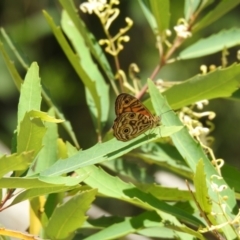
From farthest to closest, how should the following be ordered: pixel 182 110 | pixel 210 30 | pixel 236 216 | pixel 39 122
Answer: pixel 210 30 → pixel 182 110 → pixel 236 216 → pixel 39 122

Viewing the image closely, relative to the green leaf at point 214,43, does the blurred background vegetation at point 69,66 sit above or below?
below

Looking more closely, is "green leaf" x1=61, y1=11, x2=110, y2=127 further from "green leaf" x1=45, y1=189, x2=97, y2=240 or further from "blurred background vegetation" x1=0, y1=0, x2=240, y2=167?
"blurred background vegetation" x1=0, y1=0, x2=240, y2=167

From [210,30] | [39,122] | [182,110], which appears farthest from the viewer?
[210,30]

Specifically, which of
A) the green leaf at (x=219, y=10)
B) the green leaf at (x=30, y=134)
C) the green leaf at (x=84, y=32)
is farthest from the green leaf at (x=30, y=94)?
the green leaf at (x=219, y=10)

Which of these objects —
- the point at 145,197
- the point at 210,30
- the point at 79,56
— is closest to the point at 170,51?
the point at 79,56

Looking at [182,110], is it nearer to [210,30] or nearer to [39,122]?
[39,122]

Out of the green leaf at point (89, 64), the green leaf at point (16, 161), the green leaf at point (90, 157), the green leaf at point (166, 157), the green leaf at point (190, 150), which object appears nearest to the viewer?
the green leaf at point (16, 161)

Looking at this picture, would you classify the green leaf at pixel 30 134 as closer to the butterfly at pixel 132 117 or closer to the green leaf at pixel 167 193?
the butterfly at pixel 132 117

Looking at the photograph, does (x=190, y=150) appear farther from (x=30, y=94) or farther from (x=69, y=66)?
(x=69, y=66)

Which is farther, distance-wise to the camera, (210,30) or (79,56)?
(210,30)
